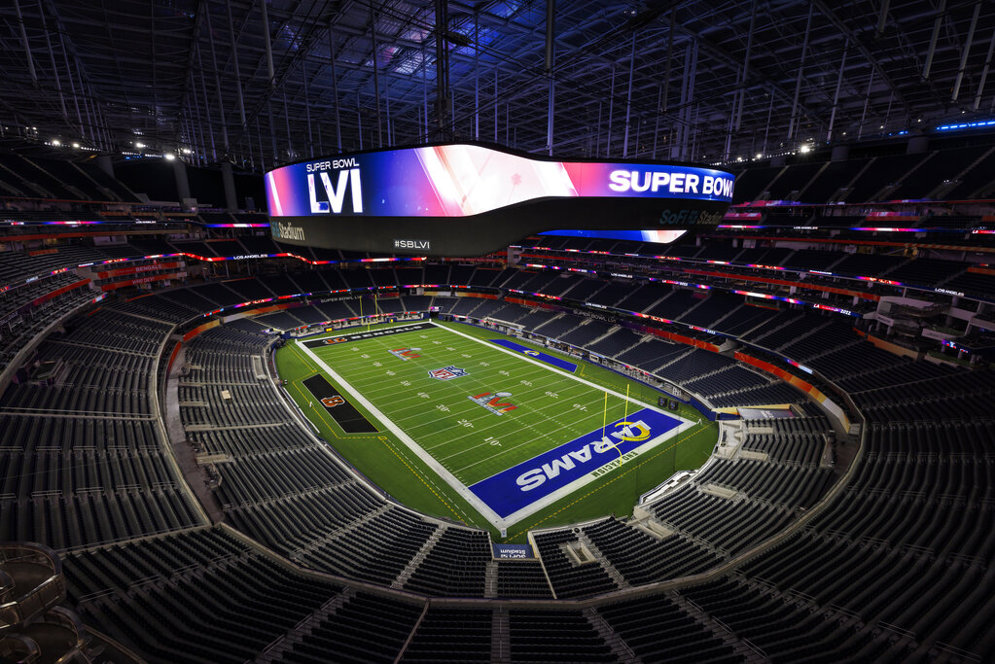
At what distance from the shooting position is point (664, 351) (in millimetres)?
38094

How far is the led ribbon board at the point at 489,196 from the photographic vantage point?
649 cm

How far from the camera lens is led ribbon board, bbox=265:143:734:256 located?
649 cm

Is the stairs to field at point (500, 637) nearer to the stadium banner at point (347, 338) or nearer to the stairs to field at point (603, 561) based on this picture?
the stairs to field at point (603, 561)

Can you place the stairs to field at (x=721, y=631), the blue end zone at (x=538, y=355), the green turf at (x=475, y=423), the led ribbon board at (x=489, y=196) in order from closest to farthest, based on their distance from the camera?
the led ribbon board at (x=489, y=196)
the stairs to field at (x=721, y=631)
the green turf at (x=475, y=423)
the blue end zone at (x=538, y=355)

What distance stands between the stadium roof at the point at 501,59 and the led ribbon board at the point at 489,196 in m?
7.06

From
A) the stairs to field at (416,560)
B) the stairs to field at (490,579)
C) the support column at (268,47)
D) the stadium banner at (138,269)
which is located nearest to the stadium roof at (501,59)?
the support column at (268,47)

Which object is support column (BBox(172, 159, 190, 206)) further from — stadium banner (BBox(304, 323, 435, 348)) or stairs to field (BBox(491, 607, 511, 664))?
stairs to field (BBox(491, 607, 511, 664))

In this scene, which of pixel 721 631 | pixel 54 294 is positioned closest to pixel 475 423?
pixel 721 631

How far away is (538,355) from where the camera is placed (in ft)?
137

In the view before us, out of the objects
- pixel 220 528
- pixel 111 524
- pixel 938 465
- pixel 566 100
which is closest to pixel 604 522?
pixel 938 465

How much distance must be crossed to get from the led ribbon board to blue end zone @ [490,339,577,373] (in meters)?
30.8

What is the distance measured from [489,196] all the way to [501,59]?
2546 centimetres

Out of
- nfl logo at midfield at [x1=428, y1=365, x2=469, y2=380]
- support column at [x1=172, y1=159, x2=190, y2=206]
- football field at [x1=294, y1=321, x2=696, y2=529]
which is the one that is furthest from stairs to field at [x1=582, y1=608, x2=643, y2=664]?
support column at [x1=172, y1=159, x2=190, y2=206]

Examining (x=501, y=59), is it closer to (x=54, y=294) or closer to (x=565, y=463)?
(x=565, y=463)
